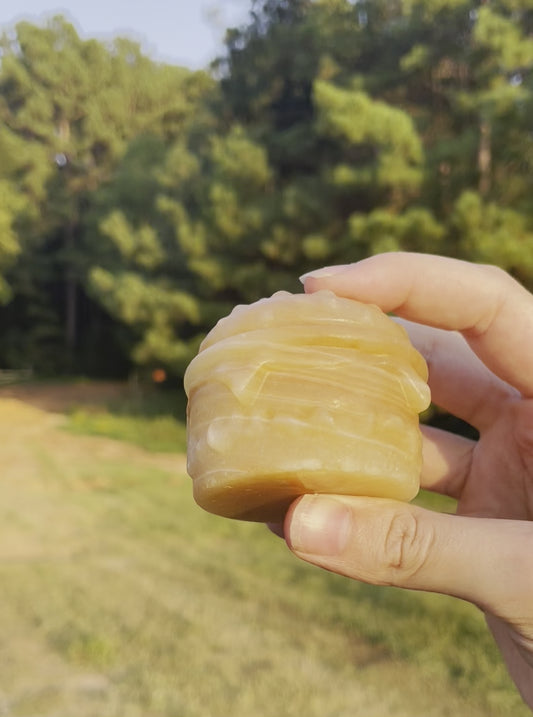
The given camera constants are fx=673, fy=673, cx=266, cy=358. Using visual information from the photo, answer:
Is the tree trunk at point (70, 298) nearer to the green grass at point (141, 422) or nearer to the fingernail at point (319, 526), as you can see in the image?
the green grass at point (141, 422)

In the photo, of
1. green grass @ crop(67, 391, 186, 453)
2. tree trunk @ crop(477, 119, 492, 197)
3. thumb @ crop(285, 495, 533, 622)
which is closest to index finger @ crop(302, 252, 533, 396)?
thumb @ crop(285, 495, 533, 622)

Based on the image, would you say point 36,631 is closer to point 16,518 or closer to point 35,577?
point 35,577

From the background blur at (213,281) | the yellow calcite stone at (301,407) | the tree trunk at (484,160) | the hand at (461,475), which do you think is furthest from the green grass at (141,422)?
the yellow calcite stone at (301,407)

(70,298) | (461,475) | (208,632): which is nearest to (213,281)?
(208,632)

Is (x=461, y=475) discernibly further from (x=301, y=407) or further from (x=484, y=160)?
(x=484, y=160)

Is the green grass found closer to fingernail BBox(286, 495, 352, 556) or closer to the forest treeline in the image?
the forest treeline

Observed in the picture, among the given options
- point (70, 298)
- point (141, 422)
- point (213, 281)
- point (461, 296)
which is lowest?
point (141, 422)
